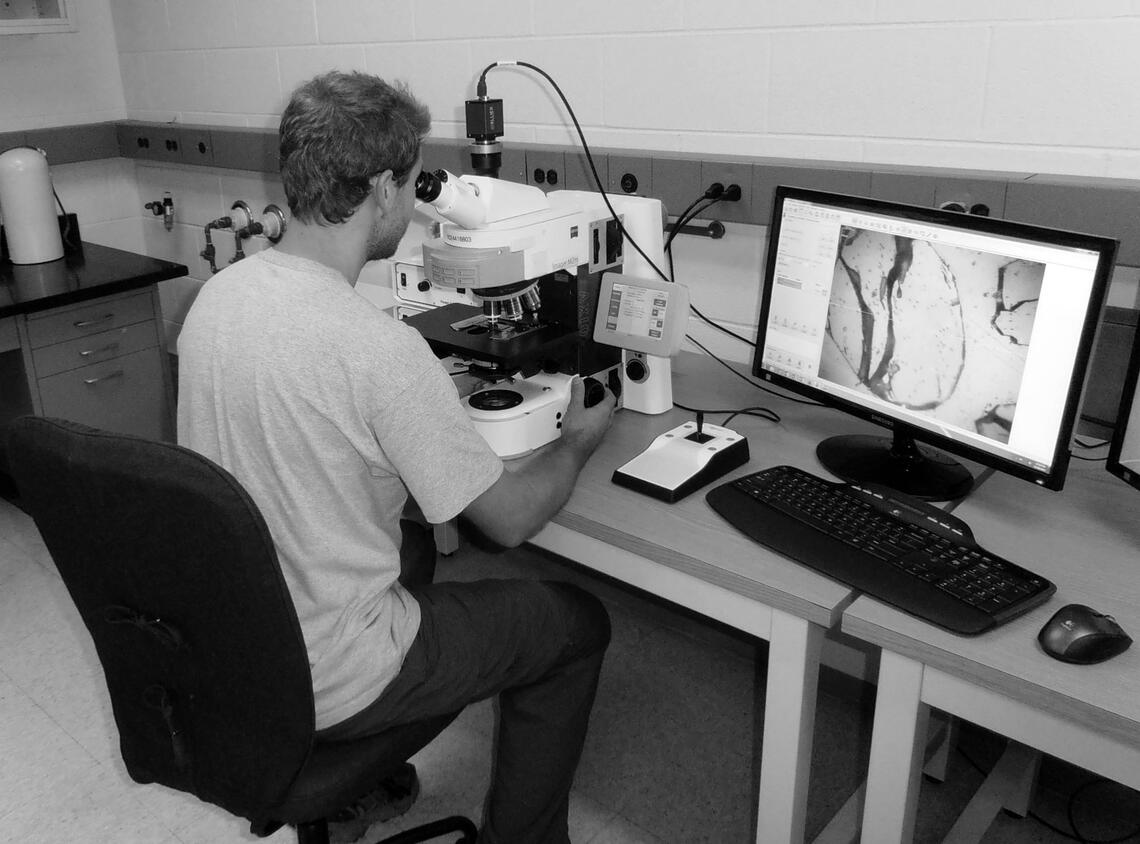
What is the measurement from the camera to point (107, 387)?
2799 mm

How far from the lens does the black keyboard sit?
1168 mm

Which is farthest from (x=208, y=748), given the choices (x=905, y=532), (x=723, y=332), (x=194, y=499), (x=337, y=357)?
(x=723, y=332)

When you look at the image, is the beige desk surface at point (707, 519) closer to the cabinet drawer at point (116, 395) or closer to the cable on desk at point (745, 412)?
the cable on desk at point (745, 412)

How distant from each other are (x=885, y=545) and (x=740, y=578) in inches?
7.7

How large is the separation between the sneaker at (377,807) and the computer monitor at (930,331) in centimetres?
100

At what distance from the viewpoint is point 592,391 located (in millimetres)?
1701

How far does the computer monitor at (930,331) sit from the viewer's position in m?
1.25

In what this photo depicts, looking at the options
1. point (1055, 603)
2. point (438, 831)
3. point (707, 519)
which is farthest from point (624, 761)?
point (1055, 603)

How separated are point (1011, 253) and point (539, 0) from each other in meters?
1.37

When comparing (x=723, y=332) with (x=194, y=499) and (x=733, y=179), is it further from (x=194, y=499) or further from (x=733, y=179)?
(x=194, y=499)

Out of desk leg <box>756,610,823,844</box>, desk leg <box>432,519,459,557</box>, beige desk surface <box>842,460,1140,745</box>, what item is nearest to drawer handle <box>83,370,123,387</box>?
desk leg <box>432,519,459,557</box>

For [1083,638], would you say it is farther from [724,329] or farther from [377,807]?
[377,807]

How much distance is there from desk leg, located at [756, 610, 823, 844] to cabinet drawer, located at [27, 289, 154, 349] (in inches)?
83.2

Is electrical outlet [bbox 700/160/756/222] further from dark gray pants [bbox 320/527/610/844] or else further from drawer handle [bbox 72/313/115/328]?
drawer handle [bbox 72/313/115/328]
